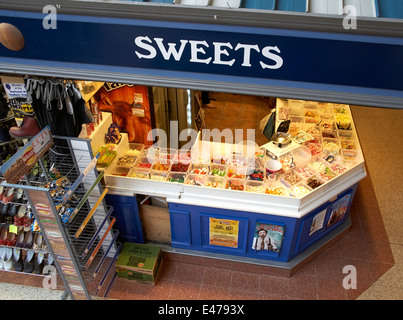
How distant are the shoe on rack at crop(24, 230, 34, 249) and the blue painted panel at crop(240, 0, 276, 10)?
448cm

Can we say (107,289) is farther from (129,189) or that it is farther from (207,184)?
(207,184)

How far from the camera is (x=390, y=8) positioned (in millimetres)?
3195

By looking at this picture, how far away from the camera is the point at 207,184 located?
18.8 ft

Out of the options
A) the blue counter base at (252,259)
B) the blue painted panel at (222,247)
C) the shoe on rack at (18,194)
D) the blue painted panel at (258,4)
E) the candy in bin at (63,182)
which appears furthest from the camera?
the blue counter base at (252,259)

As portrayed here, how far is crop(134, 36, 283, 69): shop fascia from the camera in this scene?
3469mm

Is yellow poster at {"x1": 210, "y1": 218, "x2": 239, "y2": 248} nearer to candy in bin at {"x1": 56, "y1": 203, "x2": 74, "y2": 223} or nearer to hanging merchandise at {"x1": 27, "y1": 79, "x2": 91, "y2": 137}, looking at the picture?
candy in bin at {"x1": 56, "y1": 203, "x2": 74, "y2": 223}

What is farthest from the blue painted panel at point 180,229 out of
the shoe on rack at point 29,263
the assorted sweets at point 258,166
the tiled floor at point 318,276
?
the shoe on rack at point 29,263

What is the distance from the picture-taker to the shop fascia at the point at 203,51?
3.47m

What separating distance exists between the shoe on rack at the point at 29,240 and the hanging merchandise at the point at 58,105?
182cm

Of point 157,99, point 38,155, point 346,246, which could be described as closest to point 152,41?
point 38,155

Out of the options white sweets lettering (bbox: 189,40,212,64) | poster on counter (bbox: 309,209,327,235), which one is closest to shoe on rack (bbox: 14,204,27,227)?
white sweets lettering (bbox: 189,40,212,64)

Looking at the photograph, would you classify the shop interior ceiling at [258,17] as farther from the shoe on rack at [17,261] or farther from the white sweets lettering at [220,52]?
the shoe on rack at [17,261]

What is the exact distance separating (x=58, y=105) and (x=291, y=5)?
2863 mm
